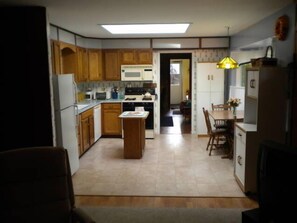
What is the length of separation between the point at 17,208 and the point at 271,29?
401 centimetres

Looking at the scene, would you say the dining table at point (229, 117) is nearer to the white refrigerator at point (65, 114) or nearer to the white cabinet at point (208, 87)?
the white cabinet at point (208, 87)

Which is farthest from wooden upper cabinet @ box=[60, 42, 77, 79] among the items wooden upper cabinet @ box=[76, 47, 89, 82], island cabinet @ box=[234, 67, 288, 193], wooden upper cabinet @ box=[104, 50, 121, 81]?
island cabinet @ box=[234, 67, 288, 193]

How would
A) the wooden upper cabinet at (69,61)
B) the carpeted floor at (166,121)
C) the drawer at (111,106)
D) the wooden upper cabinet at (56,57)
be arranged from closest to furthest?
the wooden upper cabinet at (56,57), the wooden upper cabinet at (69,61), the drawer at (111,106), the carpeted floor at (166,121)

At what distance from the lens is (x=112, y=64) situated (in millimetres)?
7398

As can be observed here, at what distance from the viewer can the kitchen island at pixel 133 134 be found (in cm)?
543

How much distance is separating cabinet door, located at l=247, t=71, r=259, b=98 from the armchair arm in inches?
107

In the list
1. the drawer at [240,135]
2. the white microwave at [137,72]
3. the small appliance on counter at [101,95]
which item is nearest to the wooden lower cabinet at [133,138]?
the drawer at [240,135]

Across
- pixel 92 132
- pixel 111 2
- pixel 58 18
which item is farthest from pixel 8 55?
pixel 92 132

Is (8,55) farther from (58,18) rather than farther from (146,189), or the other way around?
(146,189)

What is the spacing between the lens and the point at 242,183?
4.02 meters

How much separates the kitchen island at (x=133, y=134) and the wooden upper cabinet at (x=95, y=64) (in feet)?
7.22

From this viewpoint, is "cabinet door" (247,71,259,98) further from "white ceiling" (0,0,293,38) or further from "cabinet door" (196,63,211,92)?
"cabinet door" (196,63,211,92)

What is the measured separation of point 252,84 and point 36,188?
3102mm

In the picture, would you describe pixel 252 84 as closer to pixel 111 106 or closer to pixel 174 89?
pixel 111 106
